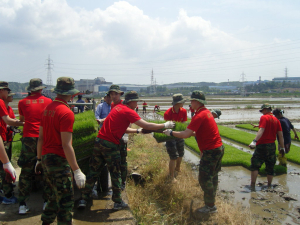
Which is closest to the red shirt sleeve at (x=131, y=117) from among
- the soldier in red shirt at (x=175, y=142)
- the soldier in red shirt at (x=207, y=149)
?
the soldier in red shirt at (x=207, y=149)

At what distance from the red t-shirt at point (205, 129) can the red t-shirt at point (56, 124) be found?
2.09 meters

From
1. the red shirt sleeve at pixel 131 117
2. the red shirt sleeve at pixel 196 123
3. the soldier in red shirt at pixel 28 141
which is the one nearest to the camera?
the soldier in red shirt at pixel 28 141

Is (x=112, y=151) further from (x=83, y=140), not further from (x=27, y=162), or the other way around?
(x=27, y=162)

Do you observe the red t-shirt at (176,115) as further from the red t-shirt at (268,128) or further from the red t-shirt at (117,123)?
the red t-shirt at (117,123)

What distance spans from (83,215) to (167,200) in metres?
1.79

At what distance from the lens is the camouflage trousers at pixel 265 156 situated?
19.0 feet

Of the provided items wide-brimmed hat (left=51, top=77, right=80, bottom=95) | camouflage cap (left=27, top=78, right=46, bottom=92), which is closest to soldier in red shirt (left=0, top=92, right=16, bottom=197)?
camouflage cap (left=27, top=78, right=46, bottom=92)

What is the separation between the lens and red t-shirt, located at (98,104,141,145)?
3.97 metres

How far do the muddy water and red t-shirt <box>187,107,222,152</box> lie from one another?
1707 mm

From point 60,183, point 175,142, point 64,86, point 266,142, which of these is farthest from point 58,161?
point 266,142

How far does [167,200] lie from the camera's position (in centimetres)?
A: 501

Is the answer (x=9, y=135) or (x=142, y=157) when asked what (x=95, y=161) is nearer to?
(x=9, y=135)

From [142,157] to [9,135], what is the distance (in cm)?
388

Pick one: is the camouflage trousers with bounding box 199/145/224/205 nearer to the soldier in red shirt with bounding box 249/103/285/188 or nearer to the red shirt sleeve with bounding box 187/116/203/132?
the red shirt sleeve with bounding box 187/116/203/132
